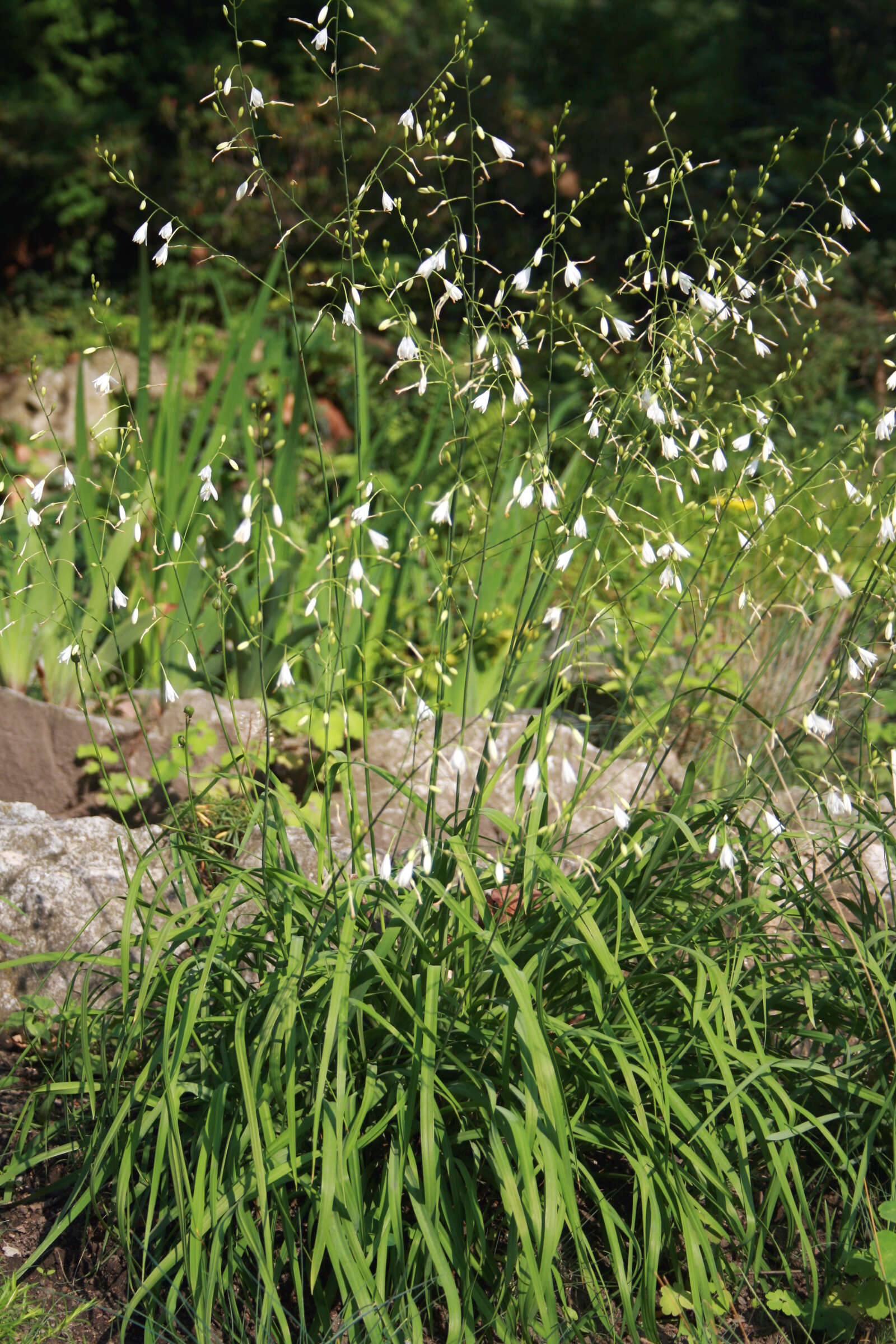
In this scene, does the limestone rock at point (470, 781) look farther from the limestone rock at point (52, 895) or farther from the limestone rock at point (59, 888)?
the limestone rock at point (52, 895)

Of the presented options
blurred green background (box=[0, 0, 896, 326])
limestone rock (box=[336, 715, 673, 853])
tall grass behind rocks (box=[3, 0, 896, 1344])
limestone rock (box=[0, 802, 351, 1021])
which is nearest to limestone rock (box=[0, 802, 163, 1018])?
limestone rock (box=[0, 802, 351, 1021])

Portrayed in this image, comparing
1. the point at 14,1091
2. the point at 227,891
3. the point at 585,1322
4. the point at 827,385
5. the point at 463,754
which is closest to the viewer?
the point at 463,754

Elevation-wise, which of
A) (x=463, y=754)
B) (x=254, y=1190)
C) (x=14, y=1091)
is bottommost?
(x=14, y=1091)

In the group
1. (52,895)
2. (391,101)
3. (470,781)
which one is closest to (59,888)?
(52,895)

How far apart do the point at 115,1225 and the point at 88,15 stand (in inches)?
385

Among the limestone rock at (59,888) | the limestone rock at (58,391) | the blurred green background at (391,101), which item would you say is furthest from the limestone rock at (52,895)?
the blurred green background at (391,101)

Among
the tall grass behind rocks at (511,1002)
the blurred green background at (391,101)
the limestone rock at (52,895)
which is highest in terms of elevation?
the blurred green background at (391,101)

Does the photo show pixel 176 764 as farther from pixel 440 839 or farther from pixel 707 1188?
pixel 707 1188

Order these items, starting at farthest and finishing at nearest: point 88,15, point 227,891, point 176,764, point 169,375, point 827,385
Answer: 1. point 88,15
2. point 827,385
3. point 169,375
4. point 176,764
5. point 227,891

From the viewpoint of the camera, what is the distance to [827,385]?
7.32 metres

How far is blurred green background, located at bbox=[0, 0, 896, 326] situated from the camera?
7855 mm

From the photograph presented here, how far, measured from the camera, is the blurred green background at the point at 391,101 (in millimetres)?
7855

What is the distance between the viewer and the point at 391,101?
817 centimetres

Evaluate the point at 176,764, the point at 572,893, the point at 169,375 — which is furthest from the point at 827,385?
the point at 572,893
